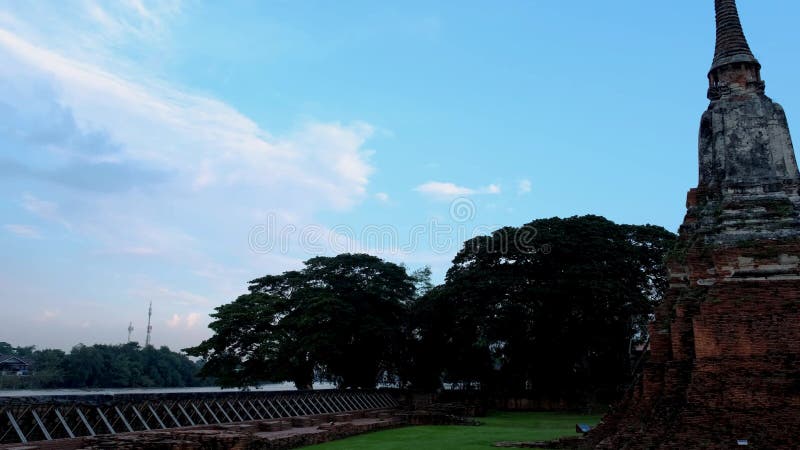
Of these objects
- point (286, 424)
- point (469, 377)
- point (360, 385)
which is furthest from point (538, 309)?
point (286, 424)

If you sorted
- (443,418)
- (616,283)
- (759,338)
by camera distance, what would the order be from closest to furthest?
(759,338)
(443,418)
(616,283)

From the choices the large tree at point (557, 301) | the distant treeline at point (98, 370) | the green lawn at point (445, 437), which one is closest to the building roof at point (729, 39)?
the green lawn at point (445, 437)

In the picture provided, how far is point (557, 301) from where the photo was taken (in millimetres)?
34969

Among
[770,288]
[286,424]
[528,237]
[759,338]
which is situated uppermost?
[528,237]

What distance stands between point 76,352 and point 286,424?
46.0m

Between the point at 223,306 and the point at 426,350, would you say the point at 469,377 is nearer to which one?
the point at 426,350

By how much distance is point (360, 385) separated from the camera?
41875 mm

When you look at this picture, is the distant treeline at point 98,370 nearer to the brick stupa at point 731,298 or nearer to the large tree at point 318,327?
the large tree at point 318,327

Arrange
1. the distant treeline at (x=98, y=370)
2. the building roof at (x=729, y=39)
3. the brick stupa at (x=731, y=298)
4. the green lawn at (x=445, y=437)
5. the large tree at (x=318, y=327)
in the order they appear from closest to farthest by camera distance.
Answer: the brick stupa at (x=731, y=298) < the building roof at (x=729, y=39) < the green lawn at (x=445, y=437) < the large tree at (x=318, y=327) < the distant treeline at (x=98, y=370)

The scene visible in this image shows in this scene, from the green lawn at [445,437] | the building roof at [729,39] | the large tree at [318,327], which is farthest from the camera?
the large tree at [318,327]

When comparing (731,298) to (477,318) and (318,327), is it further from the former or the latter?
(318,327)

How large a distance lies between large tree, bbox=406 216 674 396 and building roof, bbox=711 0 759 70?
18539 millimetres

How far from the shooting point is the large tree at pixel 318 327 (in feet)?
124

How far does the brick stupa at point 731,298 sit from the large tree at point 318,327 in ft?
82.0
